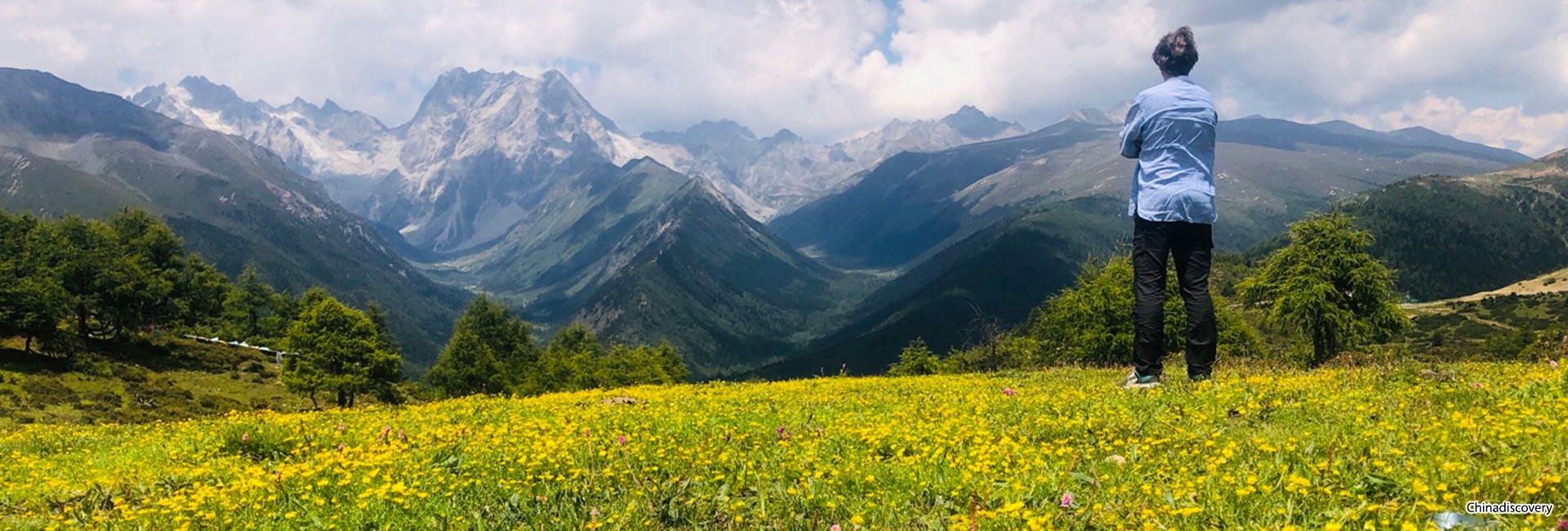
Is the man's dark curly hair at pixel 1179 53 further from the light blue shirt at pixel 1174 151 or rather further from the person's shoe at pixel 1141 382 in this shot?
the person's shoe at pixel 1141 382

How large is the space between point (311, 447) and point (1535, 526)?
11329 millimetres

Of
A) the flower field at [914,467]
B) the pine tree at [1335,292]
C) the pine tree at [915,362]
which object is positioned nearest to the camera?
the flower field at [914,467]

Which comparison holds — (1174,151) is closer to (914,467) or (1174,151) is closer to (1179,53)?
(1179,53)

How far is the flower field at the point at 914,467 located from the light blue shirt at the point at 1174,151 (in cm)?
246

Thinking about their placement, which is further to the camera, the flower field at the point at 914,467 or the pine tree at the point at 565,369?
the pine tree at the point at 565,369

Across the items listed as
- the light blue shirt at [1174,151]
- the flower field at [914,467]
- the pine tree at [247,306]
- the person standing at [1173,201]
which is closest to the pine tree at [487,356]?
the pine tree at [247,306]

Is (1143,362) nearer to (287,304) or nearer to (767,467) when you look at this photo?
(767,467)

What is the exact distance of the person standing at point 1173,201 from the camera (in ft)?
33.6

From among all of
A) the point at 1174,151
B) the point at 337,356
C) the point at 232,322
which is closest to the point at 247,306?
the point at 232,322

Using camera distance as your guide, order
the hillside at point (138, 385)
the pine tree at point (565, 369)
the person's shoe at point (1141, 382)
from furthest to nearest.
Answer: the pine tree at point (565, 369)
the hillside at point (138, 385)
the person's shoe at point (1141, 382)

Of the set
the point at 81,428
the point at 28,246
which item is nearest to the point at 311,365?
the point at 28,246

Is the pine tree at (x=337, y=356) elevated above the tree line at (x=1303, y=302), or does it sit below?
below

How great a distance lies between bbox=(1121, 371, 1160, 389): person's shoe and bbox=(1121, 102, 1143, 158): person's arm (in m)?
3.30

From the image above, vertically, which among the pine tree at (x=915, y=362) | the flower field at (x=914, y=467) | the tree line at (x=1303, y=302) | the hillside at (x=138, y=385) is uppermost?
the flower field at (x=914, y=467)
